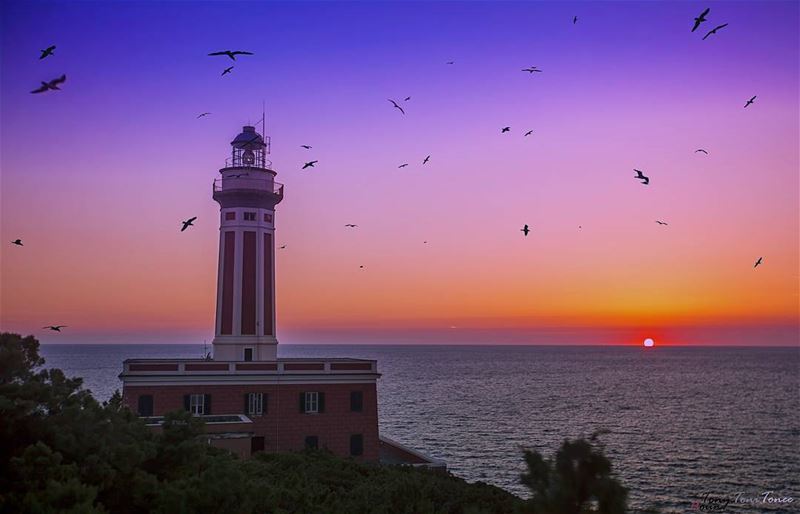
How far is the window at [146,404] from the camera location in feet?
129

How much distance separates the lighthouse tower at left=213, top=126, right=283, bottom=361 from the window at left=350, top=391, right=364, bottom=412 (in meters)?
5.88

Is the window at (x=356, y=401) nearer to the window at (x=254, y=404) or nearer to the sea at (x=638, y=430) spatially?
the window at (x=254, y=404)

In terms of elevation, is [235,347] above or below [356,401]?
above

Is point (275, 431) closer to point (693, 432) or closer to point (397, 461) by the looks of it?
point (397, 461)

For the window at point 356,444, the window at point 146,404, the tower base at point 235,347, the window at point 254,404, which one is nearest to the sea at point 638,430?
the window at point 356,444

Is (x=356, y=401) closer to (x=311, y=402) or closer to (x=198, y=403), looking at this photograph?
(x=311, y=402)

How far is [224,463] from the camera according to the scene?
15922 mm

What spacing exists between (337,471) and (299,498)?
27.7ft

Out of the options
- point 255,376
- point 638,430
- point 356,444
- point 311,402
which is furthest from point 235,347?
point 638,430

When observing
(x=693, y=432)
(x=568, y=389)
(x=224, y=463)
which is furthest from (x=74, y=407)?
(x=568, y=389)

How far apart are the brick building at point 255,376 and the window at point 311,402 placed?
55 millimetres

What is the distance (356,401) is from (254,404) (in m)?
5.67

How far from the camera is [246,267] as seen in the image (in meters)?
45.0

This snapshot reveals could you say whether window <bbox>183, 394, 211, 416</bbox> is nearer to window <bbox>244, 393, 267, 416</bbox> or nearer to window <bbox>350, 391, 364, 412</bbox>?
window <bbox>244, 393, 267, 416</bbox>
